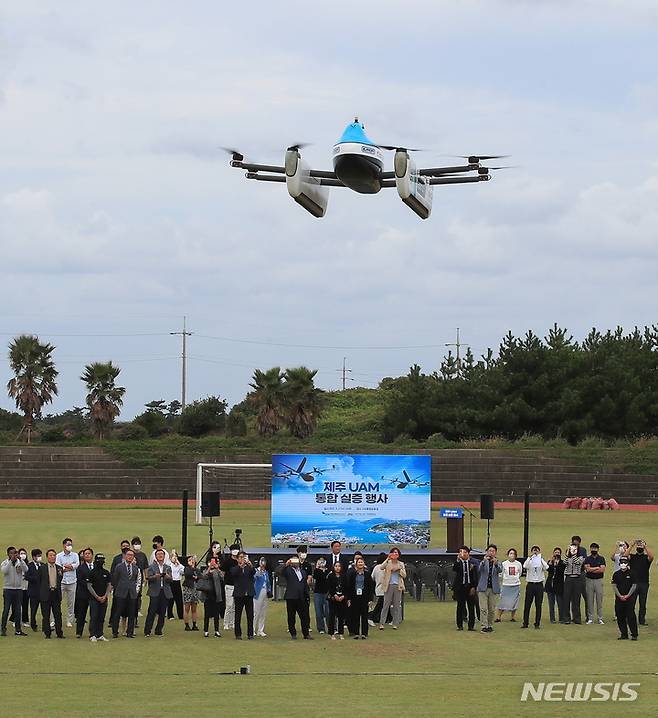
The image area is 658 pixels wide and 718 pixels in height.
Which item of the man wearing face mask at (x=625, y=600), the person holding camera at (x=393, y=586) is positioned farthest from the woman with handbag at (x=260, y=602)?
the man wearing face mask at (x=625, y=600)

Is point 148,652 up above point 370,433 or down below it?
below

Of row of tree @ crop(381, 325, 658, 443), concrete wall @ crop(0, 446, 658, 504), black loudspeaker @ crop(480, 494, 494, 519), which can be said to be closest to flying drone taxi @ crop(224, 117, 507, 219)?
black loudspeaker @ crop(480, 494, 494, 519)

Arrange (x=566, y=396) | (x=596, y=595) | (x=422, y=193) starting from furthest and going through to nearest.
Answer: (x=566, y=396)
(x=422, y=193)
(x=596, y=595)

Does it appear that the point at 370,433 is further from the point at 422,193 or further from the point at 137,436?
the point at 422,193

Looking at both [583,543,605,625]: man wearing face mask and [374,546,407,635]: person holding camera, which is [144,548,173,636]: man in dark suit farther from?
[583,543,605,625]: man wearing face mask

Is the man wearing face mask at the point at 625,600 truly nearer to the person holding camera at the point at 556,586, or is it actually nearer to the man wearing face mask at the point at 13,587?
the person holding camera at the point at 556,586

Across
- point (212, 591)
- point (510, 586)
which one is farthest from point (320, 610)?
point (510, 586)

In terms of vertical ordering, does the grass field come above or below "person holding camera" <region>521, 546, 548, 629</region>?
below

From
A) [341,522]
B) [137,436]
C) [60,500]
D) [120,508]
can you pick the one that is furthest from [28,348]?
[341,522]
